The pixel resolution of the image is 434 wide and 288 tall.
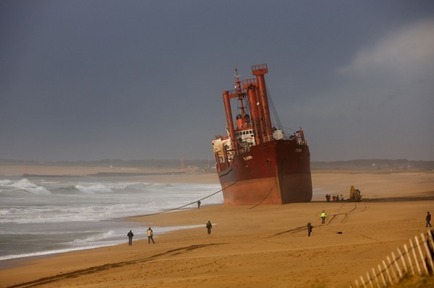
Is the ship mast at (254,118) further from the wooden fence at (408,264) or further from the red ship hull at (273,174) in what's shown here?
the wooden fence at (408,264)

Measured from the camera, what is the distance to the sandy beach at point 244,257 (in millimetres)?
14414

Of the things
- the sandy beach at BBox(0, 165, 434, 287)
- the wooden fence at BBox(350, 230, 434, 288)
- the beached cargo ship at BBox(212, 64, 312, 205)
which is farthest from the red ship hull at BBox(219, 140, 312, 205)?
the wooden fence at BBox(350, 230, 434, 288)

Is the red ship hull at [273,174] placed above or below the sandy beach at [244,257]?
above

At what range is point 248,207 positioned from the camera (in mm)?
41406

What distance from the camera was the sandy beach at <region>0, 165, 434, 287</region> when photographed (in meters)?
14.4

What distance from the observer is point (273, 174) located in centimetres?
3956

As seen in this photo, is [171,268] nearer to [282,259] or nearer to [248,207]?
[282,259]

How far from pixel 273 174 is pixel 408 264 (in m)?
28.8

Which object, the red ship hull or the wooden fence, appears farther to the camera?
the red ship hull

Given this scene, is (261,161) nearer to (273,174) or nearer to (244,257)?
(273,174)

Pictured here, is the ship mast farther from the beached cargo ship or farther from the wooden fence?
the wooden fence

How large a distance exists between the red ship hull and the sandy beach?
973cm

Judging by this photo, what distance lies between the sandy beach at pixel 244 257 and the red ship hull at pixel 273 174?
973 centimetres

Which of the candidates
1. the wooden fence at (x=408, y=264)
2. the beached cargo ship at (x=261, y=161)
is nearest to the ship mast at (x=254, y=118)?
the beached cargo ship at (x=261, y=161)
